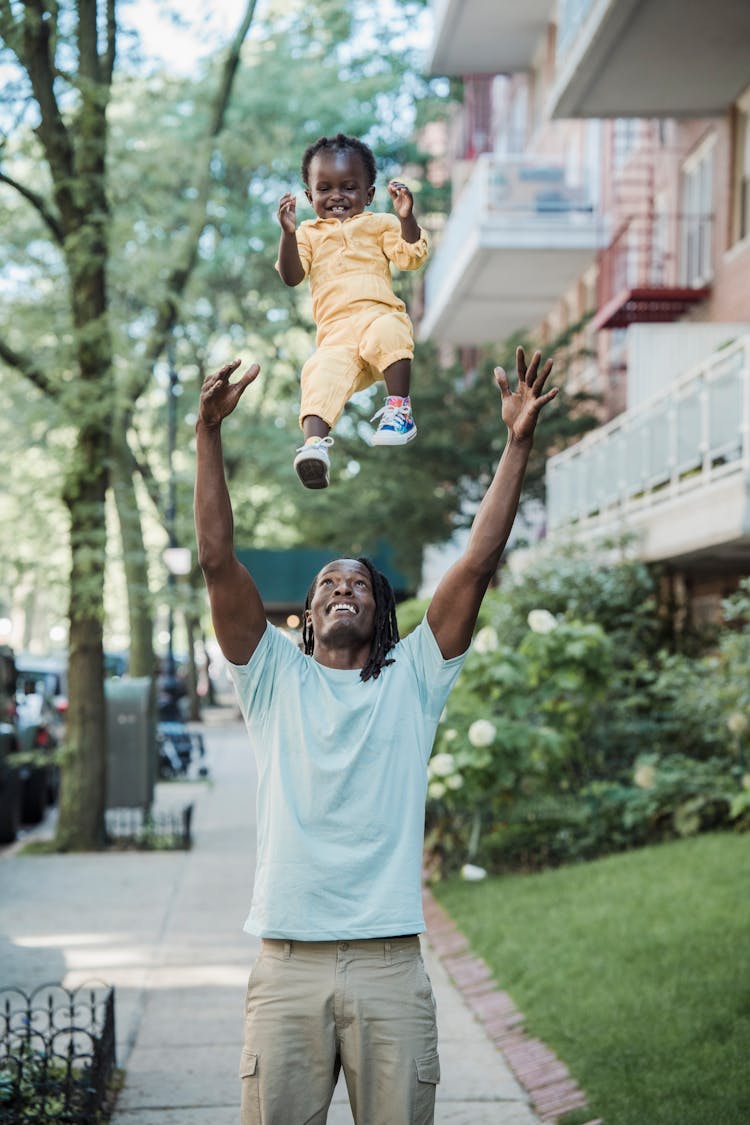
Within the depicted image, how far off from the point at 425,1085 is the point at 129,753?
1378 centimetres

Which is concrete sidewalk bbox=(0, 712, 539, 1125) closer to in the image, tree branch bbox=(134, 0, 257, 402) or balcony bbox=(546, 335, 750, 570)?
balcony bbox=(546, 335, 750, 570)

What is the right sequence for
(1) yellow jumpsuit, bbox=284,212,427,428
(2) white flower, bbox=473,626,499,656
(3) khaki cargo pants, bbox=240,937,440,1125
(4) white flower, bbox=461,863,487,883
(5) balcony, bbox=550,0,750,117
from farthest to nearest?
1. (5) balcony, bbox=550,0,750,117
2. (2) white flower, bbox=473,626,499,656
3. (4) white flower, bbox=461,863,487,883
4. (3) khaki cargo pants, bbox=240,937,440,1125
5. (1) yellow jumpsuit, bbox=284,212,427,428

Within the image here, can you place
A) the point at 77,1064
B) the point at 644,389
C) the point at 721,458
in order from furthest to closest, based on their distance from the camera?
1. the point at 644,389
2. the point at 721,458
3. the point at 77,1064

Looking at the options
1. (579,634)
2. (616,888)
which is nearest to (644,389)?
(579,634)

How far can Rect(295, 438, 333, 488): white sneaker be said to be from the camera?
304cm

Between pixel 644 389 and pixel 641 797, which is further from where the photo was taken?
pixel 644 389

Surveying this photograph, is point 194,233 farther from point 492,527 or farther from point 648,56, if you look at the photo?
point 492,527

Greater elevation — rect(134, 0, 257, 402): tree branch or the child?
rect(134, 0, 257, 402): tree branch

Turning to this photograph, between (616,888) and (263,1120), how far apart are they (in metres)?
6.79

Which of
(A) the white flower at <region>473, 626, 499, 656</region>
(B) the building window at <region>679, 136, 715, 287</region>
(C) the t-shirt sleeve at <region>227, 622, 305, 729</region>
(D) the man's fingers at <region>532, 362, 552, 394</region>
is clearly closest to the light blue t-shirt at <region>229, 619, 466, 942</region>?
(C) the t-shirt sleeve at <region>227, 622, 305, 729</region>

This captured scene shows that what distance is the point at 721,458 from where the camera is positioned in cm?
1312

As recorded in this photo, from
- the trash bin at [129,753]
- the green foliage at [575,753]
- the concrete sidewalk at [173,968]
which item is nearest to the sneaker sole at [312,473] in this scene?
the concrete sidewalk at [173,968]

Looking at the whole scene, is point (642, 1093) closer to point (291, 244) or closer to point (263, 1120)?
point (263, 1120)

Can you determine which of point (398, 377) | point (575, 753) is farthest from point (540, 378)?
point (575, 753)
